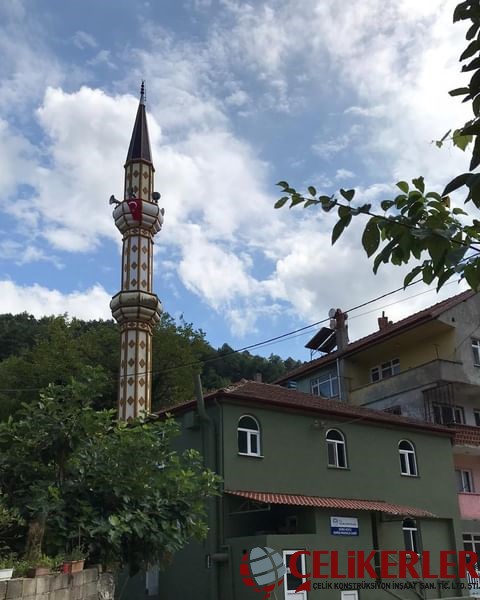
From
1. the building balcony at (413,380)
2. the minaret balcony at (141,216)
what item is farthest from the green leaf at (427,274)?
the building balcony at (413,380)

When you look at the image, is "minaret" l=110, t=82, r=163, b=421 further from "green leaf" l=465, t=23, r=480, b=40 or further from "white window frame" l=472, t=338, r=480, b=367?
"green leaf" l=465, t=23, r=480, b=40

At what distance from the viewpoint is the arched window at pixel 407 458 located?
74.0 ft

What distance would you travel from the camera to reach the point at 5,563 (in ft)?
25.3

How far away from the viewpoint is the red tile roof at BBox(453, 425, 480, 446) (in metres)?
24.8

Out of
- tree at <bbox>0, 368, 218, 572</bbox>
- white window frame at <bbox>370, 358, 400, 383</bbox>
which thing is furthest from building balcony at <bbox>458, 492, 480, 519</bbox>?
tree at <bbox>0, 368, 218, 572</bbox>

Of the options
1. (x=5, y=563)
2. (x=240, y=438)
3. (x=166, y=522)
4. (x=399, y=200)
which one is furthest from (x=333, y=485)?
(x=399, y=200)

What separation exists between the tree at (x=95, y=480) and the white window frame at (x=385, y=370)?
19958 millimetres

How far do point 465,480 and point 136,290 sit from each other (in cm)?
1444

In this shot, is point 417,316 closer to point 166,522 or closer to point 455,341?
point 455,341

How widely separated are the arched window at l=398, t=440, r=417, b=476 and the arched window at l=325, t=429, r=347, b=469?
262cm

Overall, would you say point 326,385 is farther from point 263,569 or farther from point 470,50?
point 470,50

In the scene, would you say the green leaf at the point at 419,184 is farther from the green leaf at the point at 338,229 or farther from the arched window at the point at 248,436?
the arched window at the point at 248,436

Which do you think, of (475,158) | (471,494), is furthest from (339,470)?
(475,158)

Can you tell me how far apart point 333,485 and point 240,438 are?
3.36 metres
